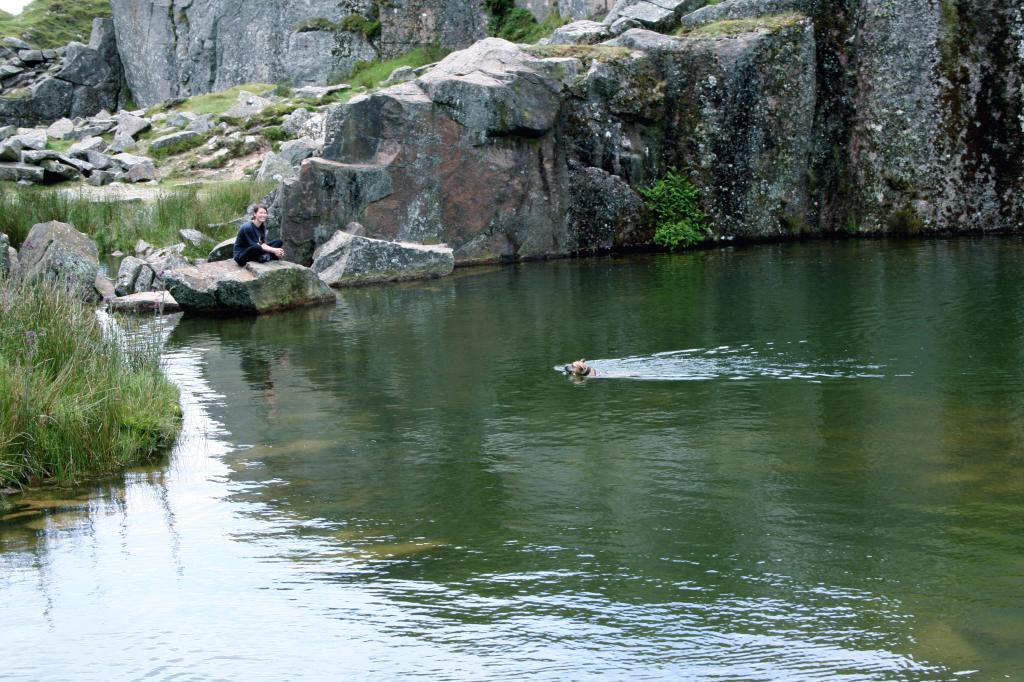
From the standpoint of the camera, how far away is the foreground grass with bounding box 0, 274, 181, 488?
8.41 m

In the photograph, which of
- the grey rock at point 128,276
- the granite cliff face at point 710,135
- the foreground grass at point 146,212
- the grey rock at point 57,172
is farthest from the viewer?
the grey rock at point 57,172

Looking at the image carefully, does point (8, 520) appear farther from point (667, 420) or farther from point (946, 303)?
point (946, 303)

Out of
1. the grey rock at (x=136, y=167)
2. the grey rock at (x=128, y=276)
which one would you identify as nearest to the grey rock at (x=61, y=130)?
the grey rock at (x=136, y=167)

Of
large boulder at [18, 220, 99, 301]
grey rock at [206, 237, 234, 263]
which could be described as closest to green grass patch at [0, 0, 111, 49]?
large boulder at [18, 220, 99, 301]

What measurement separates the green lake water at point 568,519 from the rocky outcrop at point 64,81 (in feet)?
111

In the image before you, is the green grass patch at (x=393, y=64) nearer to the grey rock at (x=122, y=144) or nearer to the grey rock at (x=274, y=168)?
the grey rock at (x=122, y=144)

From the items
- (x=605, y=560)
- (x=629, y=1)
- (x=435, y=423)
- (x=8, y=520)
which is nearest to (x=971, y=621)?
(x=605, y=560)

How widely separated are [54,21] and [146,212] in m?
33.8

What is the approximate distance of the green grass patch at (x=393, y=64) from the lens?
34375 mm

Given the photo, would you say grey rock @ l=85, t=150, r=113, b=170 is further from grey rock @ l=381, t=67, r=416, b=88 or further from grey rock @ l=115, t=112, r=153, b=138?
grey rock @ l=381, t=67, r=416, b=88

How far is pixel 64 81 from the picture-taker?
44500mm

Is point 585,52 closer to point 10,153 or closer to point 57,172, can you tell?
point 57,172

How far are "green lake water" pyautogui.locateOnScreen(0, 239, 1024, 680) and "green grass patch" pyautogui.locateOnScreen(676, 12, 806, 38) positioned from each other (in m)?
10.6


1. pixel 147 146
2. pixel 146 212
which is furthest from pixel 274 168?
pixel 147 146
